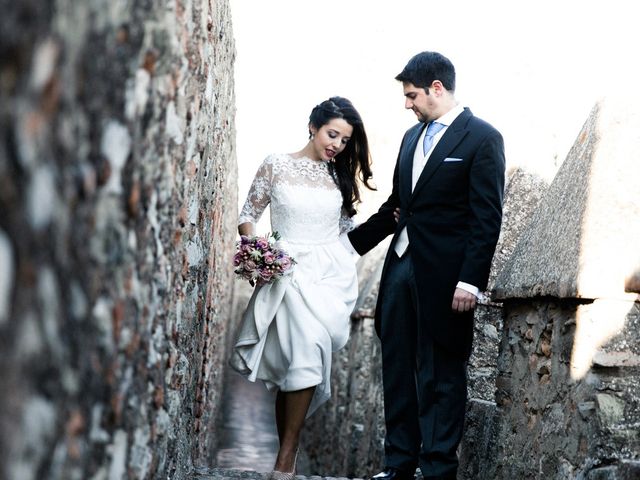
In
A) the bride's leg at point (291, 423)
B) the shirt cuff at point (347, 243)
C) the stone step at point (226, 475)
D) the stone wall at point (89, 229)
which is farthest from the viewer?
the shirt cuff at point (347, 243)

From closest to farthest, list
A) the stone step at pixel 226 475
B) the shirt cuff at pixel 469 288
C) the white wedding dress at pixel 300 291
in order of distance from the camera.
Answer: the shirt cuff at pixel 469 288, the stone step at pixel 226 475, the white wedding dress at pixel 300 291

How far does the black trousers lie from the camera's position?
13.1ft

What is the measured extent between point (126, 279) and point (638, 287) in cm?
202

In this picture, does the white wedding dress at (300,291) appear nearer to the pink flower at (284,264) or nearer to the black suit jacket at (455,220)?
the pink flower at (284,264)

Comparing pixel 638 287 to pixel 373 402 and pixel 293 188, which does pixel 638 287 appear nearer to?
pixel 293 188

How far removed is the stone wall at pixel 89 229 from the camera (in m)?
1.21

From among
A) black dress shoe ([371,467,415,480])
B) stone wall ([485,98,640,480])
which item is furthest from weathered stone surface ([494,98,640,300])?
black dress shoe ([371,467,415,480])

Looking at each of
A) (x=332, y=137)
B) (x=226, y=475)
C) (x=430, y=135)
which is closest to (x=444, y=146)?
(x=430, y=135)

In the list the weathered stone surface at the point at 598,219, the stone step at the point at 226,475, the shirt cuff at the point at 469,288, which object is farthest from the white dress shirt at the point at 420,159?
the stone step at the point at 226,475

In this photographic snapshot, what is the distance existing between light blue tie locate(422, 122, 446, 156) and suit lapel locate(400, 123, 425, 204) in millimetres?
62

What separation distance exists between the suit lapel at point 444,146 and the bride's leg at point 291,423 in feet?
3.70

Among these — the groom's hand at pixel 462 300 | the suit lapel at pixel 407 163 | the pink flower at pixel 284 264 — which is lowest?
the groom's hand at pixel 462 300

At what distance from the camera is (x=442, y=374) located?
13.3ft

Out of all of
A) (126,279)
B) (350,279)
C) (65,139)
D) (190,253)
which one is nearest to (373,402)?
(350,279)
